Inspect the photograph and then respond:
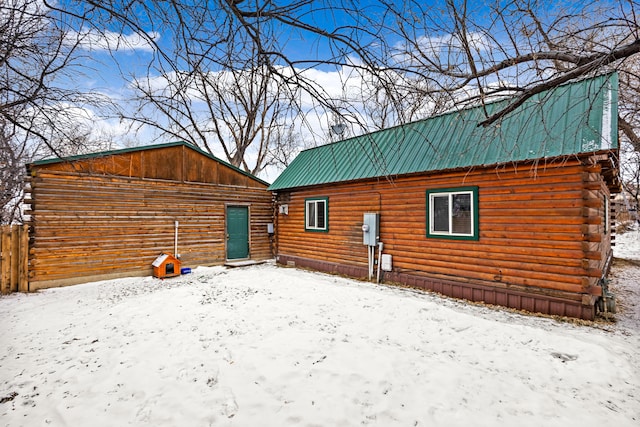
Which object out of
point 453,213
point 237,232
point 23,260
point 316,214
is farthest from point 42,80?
point 237,232

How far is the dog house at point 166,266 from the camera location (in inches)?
358

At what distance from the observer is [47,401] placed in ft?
9.75

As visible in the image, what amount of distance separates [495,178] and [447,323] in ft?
10.8

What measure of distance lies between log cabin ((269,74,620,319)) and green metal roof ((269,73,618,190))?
3 cm

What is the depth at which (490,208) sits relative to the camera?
6445 mm

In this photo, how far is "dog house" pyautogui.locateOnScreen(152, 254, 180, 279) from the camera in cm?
909

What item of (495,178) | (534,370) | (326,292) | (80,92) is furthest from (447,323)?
(80,92)

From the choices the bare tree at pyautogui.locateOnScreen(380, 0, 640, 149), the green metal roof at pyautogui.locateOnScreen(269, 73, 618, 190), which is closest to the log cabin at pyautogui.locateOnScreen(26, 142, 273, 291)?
the green metal roof at pyautogui.locateOnScreen(269, 73, 618, 190)

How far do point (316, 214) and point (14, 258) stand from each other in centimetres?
813

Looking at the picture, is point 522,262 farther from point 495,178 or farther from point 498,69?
point 498,69

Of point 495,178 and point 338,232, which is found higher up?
point 495,178

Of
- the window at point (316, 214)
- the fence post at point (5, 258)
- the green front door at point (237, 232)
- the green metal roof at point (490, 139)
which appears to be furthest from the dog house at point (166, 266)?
the green metal roof at point (490, 139)

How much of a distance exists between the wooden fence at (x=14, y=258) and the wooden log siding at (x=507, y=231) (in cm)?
844

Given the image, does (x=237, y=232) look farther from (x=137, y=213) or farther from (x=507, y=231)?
(x=507, y=231)
